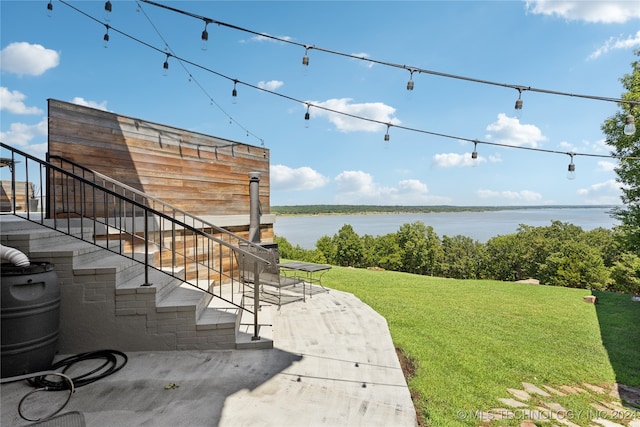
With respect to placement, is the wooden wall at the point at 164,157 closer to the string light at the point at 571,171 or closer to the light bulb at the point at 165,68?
the light bulb at the point at 165,68

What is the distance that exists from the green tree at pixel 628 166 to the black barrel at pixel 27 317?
15.4 metres

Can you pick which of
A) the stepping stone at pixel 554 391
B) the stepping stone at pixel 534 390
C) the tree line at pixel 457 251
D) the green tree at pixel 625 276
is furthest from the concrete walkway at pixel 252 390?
the tree line at pixel 457 251

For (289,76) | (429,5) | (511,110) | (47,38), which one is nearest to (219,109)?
(289,76)

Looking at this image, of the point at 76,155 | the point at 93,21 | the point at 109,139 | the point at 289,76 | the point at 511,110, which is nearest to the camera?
the point at 511,110

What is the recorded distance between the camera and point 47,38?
5.59m

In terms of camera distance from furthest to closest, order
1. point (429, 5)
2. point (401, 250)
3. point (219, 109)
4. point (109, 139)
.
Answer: point (401, 250) < point (219, 109) < point (429, 5) < point (109, 139)

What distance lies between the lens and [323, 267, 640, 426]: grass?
314 centimetres

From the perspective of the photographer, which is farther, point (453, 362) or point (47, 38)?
A: point (47, 38)

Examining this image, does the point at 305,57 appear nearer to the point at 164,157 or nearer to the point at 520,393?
the point at 164,157

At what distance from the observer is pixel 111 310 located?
3471 millimetres

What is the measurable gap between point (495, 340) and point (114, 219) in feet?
20.6

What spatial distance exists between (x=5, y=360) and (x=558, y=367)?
593cm

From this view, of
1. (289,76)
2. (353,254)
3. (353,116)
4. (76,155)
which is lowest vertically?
(353,254)

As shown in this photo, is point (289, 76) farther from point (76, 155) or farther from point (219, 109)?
point (76, 155)
